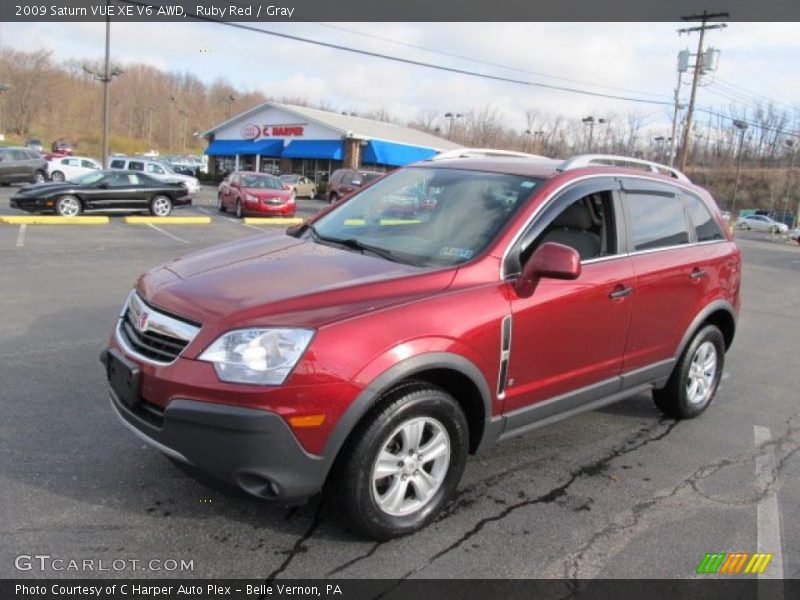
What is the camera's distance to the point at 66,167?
3312 centimetres

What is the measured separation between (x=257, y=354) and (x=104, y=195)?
18064 millimetres

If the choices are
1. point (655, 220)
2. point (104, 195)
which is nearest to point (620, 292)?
point (655, 220)

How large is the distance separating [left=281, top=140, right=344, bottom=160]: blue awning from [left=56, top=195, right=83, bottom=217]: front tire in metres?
25.1

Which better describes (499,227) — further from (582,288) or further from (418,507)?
(418,507)

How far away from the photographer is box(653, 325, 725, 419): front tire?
493cm

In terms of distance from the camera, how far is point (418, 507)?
10.8 feet

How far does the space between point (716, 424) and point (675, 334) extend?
1015 millimetres

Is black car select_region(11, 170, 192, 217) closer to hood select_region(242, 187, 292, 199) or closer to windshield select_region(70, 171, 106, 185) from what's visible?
windshield select_region(70, 171, 106, 185)

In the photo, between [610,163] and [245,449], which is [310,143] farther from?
[245,449]

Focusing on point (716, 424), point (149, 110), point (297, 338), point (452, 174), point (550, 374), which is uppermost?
point (149, 110)

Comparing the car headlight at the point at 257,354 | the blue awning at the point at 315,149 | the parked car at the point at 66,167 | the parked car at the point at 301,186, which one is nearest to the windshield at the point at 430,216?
the car headlight at the point at 257,354

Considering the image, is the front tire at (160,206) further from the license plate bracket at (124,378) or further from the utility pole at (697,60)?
the utility pole at (697,60)

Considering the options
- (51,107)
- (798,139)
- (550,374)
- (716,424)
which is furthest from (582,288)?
(51,107)

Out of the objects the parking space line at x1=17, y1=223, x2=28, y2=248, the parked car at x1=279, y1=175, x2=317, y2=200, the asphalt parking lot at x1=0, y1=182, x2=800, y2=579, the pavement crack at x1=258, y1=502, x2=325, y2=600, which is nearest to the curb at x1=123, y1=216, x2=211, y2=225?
the parking space line at x1=17, y1=223, x2=28, y2=248
